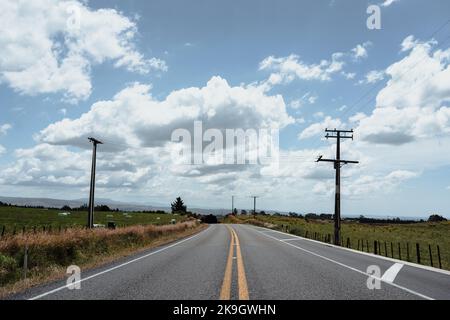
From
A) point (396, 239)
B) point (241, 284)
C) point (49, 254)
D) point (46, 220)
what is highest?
point (241, 284)

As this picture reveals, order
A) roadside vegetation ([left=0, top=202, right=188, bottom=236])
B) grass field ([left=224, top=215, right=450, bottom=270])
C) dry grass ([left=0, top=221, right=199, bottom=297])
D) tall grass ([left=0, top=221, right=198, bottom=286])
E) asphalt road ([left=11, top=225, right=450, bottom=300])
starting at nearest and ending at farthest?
asphalt road ([left=11, top=225, right=450, bottom=300])
dry grass ([left=0, top=221, right=199, bottom=297])
tall grass ([left=0, top=221, right=198, bottom=286])
grass field ([left=224, top=215, right=450, bottom=270])
roadside vegetation ([left=0, top=202, right=188, bottom=236])

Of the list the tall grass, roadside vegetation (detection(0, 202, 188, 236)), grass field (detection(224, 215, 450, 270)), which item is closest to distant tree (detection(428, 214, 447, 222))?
grass field (detection(224, 215, 450, 270))

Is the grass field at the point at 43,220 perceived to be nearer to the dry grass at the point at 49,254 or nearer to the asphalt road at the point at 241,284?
the dry grass at the point at 49,254

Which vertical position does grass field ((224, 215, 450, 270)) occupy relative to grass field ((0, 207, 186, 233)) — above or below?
below

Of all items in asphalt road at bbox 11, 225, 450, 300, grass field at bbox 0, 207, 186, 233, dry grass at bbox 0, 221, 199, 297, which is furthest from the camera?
grass field at bbox 0, 207, 186, 233

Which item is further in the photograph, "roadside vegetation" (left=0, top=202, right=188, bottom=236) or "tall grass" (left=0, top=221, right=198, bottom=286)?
"roadside vegetation" (left=0, top=202, right=188, bottom=236)

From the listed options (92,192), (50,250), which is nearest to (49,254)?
(50,250)

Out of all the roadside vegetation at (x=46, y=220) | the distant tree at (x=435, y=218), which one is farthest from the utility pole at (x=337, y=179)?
the distant tree at (x=435, y=218)

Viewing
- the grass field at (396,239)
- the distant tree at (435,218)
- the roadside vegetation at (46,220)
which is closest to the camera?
the grass field at (396,239)

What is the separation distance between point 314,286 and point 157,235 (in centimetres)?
2613

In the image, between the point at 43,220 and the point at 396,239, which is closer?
the point at 396,239

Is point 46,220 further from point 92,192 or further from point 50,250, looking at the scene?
point 50,250

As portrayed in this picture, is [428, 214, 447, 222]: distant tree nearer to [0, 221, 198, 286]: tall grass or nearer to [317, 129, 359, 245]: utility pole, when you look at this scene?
[317, 129, 359, 245]: utility pole

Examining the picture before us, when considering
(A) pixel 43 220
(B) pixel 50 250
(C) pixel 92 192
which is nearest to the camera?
(B) pixel 50 250
